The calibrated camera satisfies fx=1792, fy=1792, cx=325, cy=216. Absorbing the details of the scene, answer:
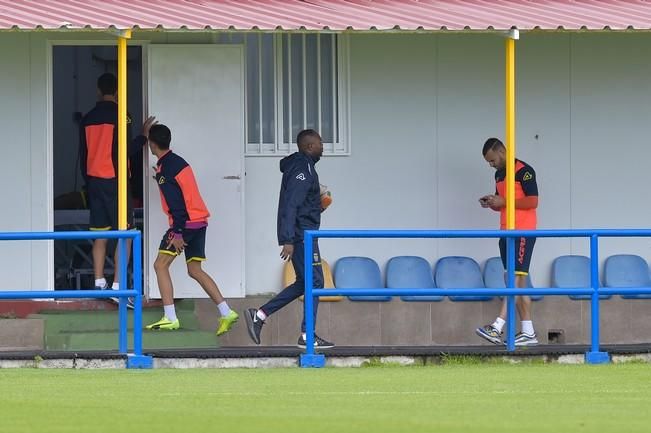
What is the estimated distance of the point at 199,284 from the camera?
15.7 metres

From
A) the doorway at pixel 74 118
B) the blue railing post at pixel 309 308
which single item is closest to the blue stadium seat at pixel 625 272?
the blue railing post at pixel 309 308

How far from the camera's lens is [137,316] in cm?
1406

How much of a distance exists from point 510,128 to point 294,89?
2.57 m

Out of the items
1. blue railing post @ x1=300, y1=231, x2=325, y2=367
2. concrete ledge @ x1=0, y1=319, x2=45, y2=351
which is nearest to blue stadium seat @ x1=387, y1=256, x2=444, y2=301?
blue railing post @ x1=300, y1=231, x2=325, y2=367

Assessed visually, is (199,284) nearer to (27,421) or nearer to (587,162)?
(587,162)

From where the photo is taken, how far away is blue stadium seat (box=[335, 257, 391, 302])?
16.4 m

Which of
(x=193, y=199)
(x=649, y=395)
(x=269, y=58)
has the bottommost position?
(x=649, y=395)

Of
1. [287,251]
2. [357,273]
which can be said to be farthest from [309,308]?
[357,273]

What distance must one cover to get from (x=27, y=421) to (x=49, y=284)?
5377mm

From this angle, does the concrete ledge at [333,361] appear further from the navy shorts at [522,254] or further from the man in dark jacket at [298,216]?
the navy shorts at [522,254]

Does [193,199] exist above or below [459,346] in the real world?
above

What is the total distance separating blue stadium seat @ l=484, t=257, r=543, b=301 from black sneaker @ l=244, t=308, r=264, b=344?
251cm

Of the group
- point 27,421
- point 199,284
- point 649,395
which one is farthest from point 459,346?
point 27,421

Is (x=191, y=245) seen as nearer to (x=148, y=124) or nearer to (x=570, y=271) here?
(x=148, y=124)
